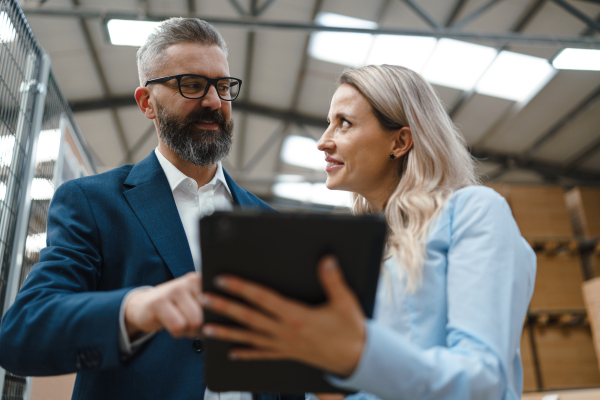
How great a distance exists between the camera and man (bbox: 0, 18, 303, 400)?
1.13 meters

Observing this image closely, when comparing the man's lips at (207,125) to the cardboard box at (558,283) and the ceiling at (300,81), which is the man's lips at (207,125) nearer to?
the ceiling at (300,81)

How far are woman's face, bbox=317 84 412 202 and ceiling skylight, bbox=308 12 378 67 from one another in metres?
5.58

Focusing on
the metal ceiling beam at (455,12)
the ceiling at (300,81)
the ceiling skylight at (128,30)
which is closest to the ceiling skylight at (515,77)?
the ceiling at (300,81)

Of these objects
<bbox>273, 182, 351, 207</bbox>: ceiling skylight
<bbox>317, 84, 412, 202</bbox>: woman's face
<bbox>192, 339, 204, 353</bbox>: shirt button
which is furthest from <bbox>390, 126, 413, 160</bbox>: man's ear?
<bbox>273, 182, 351, 207</bbox>: ceiling skylight

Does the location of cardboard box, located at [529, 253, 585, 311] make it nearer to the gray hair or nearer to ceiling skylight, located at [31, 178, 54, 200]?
the gray hair

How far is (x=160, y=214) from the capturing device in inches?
68.7

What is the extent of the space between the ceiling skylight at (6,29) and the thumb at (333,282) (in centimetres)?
162

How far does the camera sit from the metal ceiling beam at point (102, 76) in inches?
306

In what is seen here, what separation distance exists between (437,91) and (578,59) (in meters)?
2.54

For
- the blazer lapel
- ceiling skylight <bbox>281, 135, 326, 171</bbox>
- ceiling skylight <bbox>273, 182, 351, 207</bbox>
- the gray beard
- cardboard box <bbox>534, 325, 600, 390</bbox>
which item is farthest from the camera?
ceiling skylight <bbox>273, 182, 351, 207</bbox>

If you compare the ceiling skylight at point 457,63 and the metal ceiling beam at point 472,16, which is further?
the ceiling skylight at point 457,63

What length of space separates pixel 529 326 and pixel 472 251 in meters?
4.76

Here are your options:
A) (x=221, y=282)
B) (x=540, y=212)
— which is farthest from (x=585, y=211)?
(x=221, y=282)

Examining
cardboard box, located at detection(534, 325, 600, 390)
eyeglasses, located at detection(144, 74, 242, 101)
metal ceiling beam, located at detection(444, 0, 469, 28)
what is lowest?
cardboard box, located at detection(534, 325, 600, 390)
